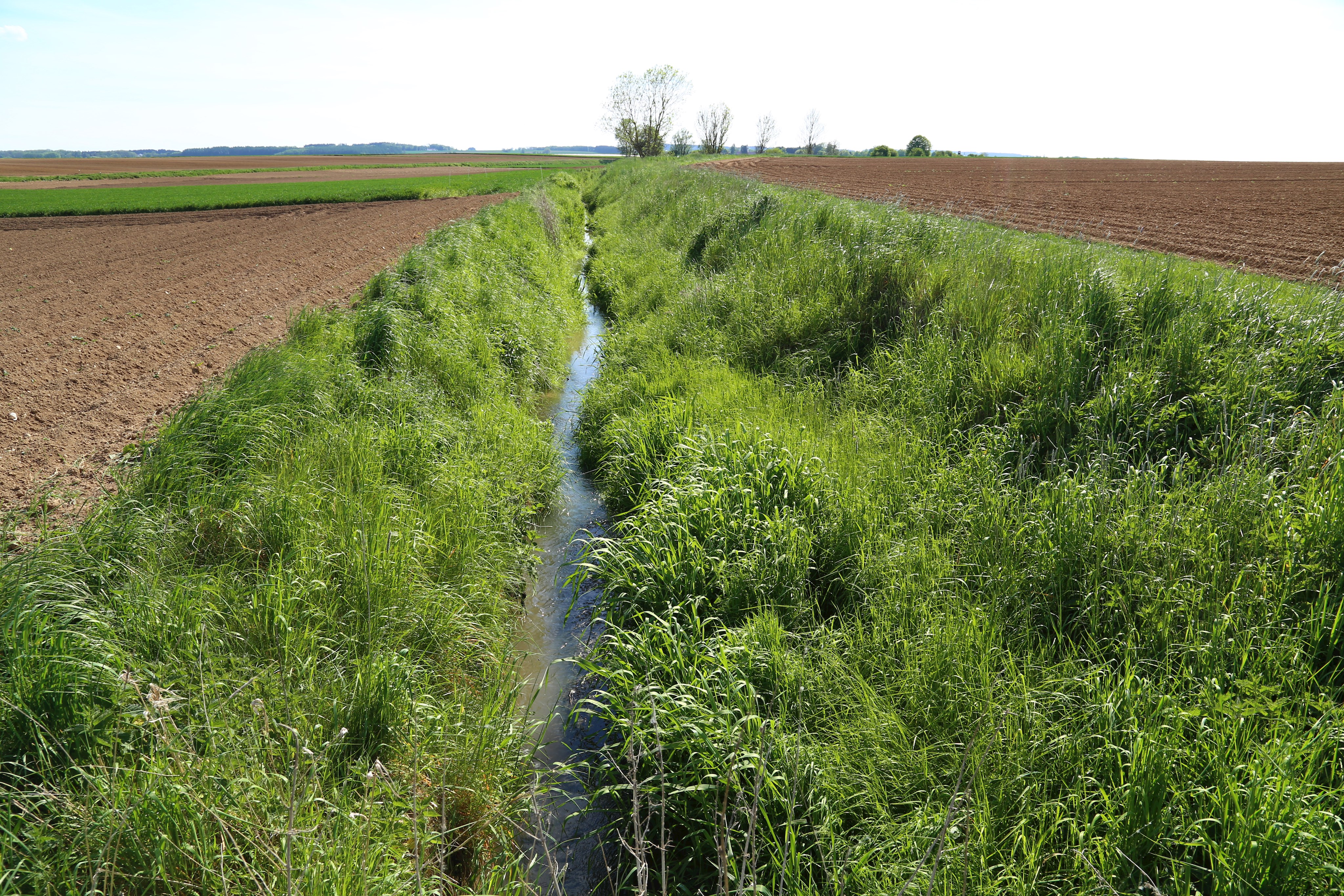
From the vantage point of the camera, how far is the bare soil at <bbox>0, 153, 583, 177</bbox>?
53.2m

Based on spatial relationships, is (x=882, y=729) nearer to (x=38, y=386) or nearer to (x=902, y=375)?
(x=902, y=375)

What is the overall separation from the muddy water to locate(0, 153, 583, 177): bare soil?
60402 millimetres

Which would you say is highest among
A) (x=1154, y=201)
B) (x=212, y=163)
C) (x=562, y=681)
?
(x=212, y=163)

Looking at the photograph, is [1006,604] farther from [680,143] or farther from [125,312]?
[680,143]

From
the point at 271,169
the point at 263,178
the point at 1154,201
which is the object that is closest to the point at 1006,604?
the point at 1154,201

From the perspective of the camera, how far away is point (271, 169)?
204 feet

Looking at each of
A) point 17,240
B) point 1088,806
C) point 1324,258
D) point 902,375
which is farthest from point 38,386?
point 1324,258

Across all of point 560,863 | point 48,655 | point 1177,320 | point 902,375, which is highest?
point 1177,320

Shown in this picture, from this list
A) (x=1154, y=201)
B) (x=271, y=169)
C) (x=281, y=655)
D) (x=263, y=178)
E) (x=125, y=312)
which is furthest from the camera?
(x=271, y=169)

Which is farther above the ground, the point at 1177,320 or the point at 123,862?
the point at 1177,320

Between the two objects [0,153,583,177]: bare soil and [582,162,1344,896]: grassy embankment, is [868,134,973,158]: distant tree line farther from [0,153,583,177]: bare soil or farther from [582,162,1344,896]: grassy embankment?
[582,162,1344,896]: grassy embankment

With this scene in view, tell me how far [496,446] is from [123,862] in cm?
464

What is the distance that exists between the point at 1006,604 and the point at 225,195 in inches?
1573

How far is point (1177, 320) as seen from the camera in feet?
17.9
